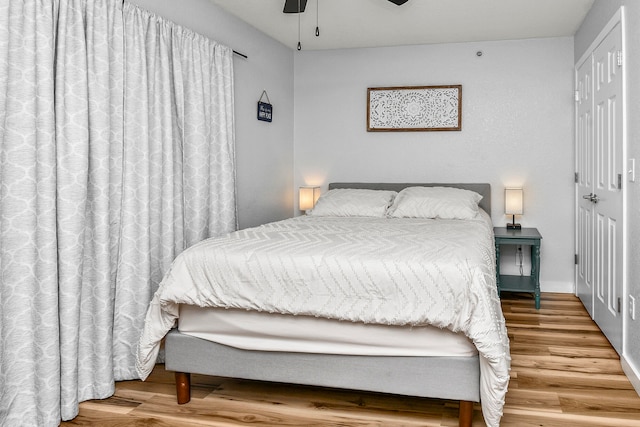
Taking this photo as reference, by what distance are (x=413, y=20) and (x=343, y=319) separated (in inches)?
113

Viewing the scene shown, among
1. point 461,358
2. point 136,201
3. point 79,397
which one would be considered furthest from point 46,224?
point 461,358

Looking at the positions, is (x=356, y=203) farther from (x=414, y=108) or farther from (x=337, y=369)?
(x=337, y=369)

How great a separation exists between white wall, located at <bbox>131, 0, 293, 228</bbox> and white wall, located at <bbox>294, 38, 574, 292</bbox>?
1.24 ft

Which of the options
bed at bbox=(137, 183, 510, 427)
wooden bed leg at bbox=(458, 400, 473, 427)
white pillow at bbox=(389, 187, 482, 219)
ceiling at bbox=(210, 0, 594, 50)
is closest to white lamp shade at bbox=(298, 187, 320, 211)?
white pillow at bbox=(389, 187, 482, 219)

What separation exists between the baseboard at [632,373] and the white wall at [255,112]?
277cm

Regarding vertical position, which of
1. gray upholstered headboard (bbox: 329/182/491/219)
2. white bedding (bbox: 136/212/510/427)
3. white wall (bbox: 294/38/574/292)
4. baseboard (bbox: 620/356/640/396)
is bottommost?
baseboard (bbox: 620/356/640/396)

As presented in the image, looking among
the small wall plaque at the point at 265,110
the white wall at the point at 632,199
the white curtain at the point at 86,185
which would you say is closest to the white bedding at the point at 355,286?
the white curtain at the point at 86,185

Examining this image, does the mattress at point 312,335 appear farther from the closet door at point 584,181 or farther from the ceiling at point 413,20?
the ceiling at point 413,20

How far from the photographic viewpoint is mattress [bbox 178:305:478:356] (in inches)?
86.9

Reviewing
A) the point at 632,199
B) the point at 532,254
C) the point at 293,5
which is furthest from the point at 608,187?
the point at 293,5

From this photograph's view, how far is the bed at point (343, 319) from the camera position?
214 cm

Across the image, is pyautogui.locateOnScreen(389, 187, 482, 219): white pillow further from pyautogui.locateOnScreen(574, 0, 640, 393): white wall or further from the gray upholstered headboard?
pyautogui.locateOnScreen(574, 0, 640, 393): white wall

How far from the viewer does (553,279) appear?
486cm

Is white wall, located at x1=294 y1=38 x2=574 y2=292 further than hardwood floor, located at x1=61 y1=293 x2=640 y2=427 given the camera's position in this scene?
Yes
